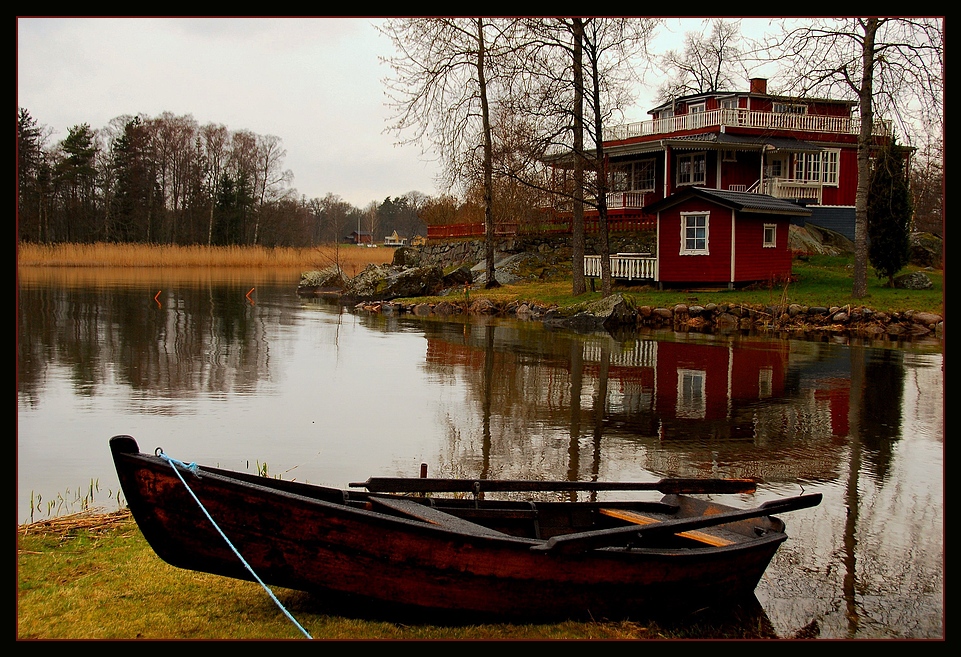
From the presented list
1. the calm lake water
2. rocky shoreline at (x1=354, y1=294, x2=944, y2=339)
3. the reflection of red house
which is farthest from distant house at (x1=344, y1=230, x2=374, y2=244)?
the reflection of red house

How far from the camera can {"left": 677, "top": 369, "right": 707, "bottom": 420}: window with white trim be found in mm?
12969

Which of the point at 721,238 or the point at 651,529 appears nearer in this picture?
the point at 651,529

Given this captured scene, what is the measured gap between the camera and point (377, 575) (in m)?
4.99

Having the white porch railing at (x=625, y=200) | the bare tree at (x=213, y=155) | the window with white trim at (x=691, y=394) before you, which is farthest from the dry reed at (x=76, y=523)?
the bare tree at (x=213, y=155)

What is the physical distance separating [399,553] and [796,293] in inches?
974

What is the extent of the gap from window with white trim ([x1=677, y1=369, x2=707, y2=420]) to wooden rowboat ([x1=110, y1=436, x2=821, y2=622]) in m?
7.37

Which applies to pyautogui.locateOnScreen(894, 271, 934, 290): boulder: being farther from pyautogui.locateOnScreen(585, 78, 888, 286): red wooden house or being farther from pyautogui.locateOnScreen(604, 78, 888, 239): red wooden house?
pyautogui.locateOnScreen(604, 78, 888, 239): red wooden house

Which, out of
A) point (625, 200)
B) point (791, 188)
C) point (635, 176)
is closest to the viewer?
point (791, 188)

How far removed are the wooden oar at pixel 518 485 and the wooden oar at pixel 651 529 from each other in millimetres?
437

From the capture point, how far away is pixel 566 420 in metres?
12.3

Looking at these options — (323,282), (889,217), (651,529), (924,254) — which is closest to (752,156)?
(924,254)

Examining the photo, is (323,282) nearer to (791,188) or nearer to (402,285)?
(402,285)

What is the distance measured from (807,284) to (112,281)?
3463 centimetres

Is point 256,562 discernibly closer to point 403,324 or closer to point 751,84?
point 403,324
